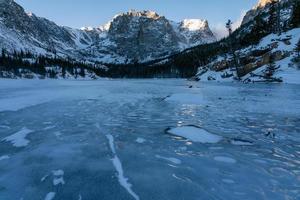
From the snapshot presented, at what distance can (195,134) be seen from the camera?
1359 centimetres

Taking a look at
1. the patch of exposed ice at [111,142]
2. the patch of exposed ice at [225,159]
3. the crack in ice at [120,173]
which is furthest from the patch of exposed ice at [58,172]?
the patch of exposed ice at [225,159]

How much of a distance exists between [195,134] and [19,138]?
781cm

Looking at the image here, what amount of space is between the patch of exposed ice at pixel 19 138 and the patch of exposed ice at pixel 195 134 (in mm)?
6466

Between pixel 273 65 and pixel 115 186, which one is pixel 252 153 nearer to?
pixel 115 186

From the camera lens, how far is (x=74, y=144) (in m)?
12.1

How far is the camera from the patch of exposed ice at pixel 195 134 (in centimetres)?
1272

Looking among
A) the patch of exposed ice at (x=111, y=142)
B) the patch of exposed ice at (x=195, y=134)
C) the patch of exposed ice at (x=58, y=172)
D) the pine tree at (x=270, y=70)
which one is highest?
the pine tree at (x=270, y=70)

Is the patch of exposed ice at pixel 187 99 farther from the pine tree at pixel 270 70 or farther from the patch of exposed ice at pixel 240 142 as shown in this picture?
the pine tree at pixel 270 70

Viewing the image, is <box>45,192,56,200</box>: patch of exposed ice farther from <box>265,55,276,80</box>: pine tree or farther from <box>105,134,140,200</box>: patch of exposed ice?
<box>265,55,276,80</box>: pine tree

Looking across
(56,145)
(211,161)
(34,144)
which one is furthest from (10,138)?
(211,161)

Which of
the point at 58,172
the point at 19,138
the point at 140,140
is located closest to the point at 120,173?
the point at 58,172

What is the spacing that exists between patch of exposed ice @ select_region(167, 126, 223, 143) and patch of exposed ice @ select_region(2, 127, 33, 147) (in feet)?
21.2

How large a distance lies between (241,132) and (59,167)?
8512 mm

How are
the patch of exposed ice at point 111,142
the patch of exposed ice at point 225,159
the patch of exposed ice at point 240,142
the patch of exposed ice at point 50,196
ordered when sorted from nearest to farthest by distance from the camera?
the patch of exposed ice at point 50,196, the patch of exposed ice at point 225,159, the patch of exposed ice at point 111,142, the patch of exposed ice at point 240,142
